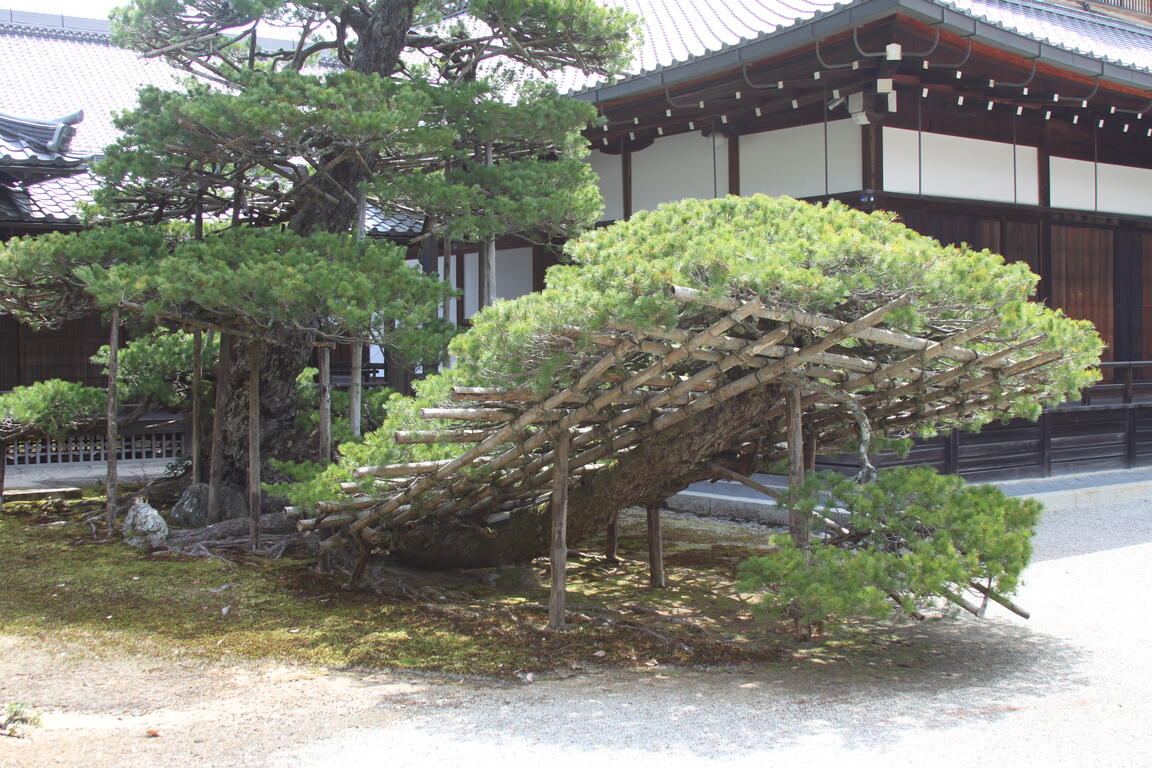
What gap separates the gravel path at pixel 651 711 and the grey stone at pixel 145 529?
8.12ft

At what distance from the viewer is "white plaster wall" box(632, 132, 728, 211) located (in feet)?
Result: 34.3

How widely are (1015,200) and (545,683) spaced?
7.94 metres

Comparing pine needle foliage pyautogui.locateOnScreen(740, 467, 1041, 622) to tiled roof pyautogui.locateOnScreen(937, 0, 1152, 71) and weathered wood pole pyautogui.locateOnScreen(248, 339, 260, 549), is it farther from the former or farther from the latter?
tiled roof pyautogui.locateOnScreen(937, 0, 1152, 71)

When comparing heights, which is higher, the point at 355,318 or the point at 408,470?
the point at 355,318

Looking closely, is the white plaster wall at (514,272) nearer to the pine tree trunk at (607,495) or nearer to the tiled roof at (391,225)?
the tiled roof at (391,225)

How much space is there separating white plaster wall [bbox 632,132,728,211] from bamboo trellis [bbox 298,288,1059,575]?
4.15 m

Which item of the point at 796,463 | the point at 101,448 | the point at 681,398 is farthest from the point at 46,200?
the point at 796,463

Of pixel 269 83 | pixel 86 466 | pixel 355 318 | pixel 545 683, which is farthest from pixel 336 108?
pixel 86 466

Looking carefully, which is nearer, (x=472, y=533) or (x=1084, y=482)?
(x=472, y=533)

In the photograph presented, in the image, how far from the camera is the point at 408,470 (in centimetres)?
614

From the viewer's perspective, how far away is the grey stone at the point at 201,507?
911 centimetres

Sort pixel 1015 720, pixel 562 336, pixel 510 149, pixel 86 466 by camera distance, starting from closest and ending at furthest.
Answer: pixel 1015 720 → pixel 562 336 → pixel 510 149 → pixel 86 466

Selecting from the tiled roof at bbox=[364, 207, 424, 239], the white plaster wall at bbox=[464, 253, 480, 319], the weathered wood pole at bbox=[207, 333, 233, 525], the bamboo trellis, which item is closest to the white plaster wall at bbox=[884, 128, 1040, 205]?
the bamboo trellis

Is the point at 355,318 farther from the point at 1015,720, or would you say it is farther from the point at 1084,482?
the point at 1084,482
